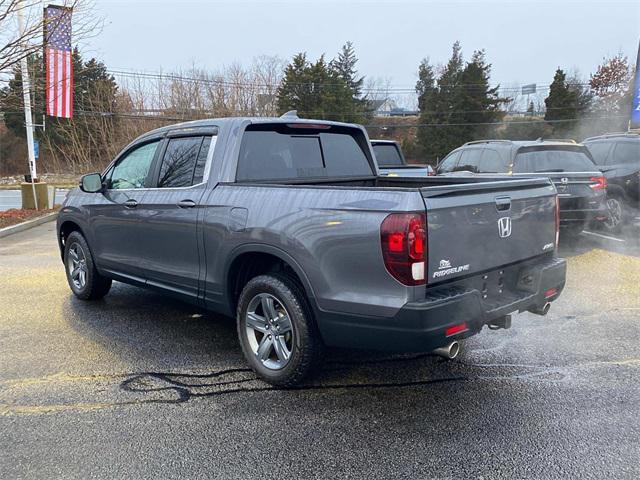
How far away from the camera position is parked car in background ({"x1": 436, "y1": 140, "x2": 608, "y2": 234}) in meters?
7.61

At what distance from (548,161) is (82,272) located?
22.9ft

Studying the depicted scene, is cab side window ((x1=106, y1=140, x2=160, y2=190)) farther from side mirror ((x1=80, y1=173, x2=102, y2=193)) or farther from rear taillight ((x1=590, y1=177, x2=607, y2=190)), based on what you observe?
rear taillight ((x1=590, y1=177, x2=607, y2=190))

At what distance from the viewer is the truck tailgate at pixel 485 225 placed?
2922 mm

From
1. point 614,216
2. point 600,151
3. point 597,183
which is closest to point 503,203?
point 597,183

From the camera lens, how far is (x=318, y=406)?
131 inches

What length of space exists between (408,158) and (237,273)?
151 ft

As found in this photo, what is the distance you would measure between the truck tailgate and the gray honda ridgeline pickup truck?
0.04 ft

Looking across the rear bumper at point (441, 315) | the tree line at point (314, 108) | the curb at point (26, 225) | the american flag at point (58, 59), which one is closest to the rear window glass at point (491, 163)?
the rear bumper at point (441, 315)

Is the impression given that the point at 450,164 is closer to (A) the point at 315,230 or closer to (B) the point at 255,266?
(B) the point at 255,266

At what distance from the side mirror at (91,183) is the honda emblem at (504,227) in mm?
3969

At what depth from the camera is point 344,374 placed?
384 centimetres

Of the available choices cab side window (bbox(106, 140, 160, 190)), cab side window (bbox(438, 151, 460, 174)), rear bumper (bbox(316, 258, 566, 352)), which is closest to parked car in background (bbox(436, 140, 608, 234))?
cab side window (bbox(438, 151, 460, 174))

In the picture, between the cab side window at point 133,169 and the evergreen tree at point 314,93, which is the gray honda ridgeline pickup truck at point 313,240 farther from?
the evergreen tree at point 314,93

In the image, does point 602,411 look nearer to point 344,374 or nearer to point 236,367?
point 344,374
